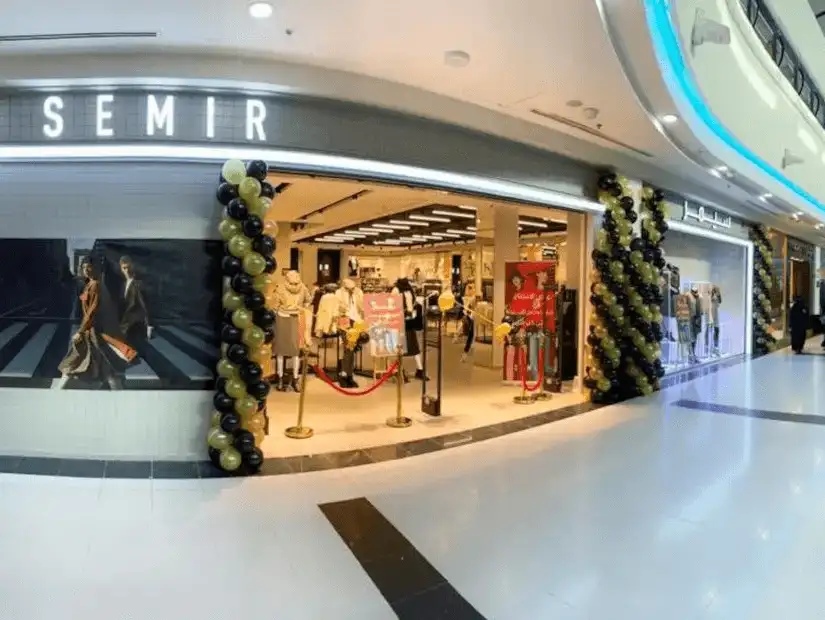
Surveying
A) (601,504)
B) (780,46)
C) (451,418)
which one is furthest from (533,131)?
(780,46)

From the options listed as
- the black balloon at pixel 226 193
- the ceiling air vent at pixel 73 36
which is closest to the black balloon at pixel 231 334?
the black balloon at pixel 226 193

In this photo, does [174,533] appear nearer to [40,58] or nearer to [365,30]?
[365,30]

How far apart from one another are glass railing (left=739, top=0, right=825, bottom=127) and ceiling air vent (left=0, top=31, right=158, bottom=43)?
7387mm

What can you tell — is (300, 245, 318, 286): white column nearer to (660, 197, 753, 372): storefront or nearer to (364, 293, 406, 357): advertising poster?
(660, 197, 753, 372): storefront

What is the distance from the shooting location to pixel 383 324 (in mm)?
5930


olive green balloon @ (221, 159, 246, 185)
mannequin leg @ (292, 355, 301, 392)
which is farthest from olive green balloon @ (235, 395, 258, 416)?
mannequin leg @ (292, 355, 301, 392)

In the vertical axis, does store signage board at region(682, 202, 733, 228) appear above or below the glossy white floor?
above

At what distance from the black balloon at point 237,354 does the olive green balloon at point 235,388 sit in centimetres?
15

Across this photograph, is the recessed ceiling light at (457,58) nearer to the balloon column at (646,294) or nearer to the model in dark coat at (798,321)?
the balloon column at (646,294)

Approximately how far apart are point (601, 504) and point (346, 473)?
180 cm

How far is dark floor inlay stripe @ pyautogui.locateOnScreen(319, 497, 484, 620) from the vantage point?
95.6 inches

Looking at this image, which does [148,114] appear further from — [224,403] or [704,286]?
[704,286]

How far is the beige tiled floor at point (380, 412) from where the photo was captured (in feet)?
16.6

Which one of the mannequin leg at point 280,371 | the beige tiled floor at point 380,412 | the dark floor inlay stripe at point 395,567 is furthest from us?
the mannequin leg at point 280,371
